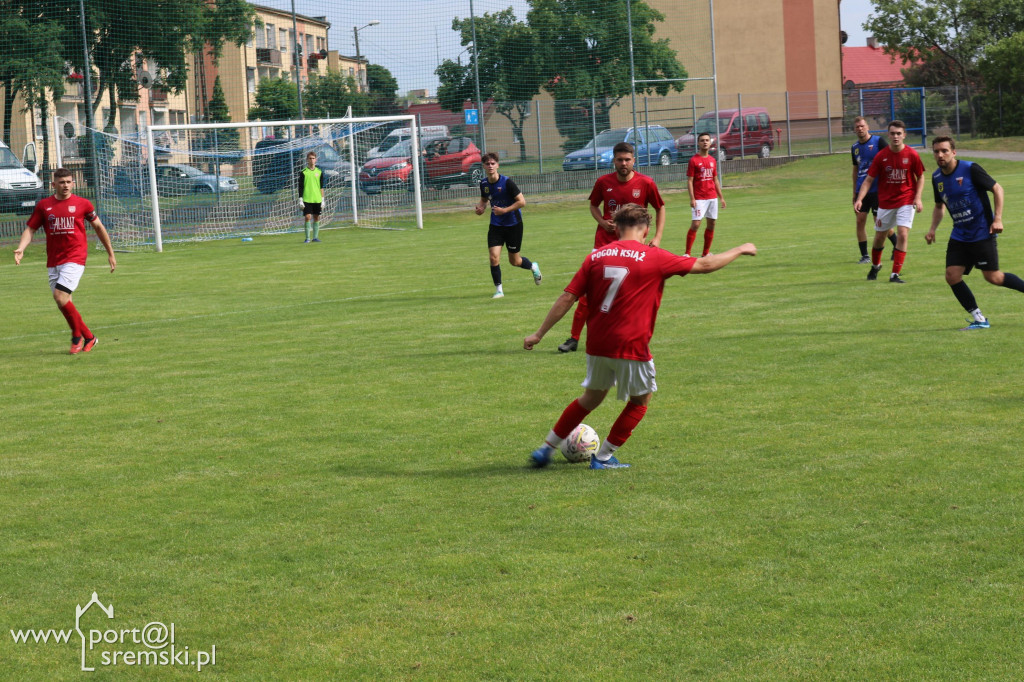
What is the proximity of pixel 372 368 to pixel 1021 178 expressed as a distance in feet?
103

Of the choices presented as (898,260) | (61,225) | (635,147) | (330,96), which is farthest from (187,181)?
(898,260)

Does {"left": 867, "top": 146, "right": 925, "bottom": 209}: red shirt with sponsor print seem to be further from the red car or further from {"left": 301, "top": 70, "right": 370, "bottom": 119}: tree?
{"left": 301, "top": 70, "right": 370, "bottom": 119}: tree

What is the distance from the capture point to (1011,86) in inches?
2203

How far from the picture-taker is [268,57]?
79750 mm

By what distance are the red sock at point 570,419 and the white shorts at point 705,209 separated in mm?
14418

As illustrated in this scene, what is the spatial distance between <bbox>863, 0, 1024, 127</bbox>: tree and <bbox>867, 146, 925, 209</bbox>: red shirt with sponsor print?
55.5 metres

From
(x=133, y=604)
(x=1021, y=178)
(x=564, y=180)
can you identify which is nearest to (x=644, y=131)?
(x=564, y=180)

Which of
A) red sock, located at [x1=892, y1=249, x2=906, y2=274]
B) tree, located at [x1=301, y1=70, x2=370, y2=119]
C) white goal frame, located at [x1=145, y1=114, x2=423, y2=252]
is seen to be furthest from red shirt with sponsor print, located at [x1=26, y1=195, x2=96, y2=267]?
tree, located at [x1=301, y1=70, x2=370, y2=119]

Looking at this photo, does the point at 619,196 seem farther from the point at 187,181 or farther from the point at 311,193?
the point at 187,181

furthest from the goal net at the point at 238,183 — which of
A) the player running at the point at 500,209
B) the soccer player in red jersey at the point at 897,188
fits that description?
the soccer player in red jersey at the point at 897,188

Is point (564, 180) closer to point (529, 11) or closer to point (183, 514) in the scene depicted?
point (529, 11)

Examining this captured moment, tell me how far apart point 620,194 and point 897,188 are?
16.3ft

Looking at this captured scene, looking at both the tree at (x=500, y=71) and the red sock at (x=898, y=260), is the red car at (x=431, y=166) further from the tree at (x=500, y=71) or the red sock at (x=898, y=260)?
the red sock at (x=898, y=260)

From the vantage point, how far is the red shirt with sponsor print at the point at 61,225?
1378cm
